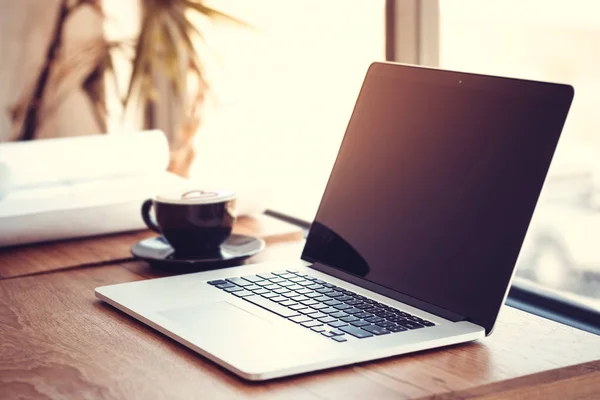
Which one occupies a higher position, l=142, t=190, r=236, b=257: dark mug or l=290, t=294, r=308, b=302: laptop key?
l=142, t=190, r=236, b=257: dark mug

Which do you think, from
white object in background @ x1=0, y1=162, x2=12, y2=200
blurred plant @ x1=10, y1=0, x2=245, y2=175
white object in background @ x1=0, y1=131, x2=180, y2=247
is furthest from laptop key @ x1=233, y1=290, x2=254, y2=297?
blurred plant @ x1=10, y1=0, x2=245, y2=175

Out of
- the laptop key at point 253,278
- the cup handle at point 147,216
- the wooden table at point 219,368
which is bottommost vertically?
the wooden table at point 219,368

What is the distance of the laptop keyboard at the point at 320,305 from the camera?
3.06ft

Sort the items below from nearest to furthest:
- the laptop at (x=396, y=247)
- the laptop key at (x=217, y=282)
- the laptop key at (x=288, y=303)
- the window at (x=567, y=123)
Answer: the laptop at (x=396, y=247) < the laptop key at (x=288, y=303) < the laptop key at (x=217, y=282) < the window at (x=567, y=123)

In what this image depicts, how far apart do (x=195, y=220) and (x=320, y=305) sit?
0.95 ft

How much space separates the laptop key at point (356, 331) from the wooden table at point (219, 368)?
45 mm

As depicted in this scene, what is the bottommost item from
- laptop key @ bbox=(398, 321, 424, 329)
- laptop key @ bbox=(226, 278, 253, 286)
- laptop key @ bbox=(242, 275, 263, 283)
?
laptop key @ bbox=(398, 321, 424, 329)

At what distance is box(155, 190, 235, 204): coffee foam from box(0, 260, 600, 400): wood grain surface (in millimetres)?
244

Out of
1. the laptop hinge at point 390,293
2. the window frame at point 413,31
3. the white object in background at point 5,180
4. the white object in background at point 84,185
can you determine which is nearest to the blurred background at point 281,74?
the window frame at point 413,31

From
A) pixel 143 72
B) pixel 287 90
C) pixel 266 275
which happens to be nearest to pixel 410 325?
pixel 266 275

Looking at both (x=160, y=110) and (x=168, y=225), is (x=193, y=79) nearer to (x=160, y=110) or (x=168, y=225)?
(x=160, y=110)

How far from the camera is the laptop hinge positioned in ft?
3.20

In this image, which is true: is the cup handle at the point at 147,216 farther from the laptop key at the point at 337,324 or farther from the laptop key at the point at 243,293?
the laptop key at the point at 337,324

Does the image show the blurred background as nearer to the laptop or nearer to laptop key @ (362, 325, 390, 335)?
the laptop
